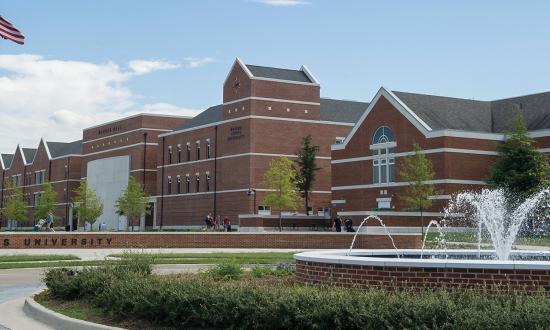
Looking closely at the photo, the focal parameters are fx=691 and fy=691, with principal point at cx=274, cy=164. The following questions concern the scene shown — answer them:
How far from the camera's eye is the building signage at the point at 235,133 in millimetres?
70125

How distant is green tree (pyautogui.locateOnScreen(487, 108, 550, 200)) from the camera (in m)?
51.2

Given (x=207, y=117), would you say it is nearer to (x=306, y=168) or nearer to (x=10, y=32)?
(x=306, y=168)

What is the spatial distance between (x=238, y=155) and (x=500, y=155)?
1051 inches

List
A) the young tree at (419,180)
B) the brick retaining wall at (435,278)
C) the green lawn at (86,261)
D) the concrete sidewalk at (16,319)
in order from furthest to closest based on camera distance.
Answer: the young tree at (419,180) < the green lawn at (86,261) < the concrete sidewalk at (16,319) < the brick retaining wall at (435,278)

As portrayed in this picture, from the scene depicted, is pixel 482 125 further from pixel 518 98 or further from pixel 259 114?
pixel 259 114

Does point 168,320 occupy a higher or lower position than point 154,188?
lower

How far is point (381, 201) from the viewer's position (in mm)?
59062

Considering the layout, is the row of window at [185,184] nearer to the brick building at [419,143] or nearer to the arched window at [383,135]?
the brick building at [419,143]

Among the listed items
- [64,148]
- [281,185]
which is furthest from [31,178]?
[281,185]

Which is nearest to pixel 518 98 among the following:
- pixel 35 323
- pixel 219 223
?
pixel 219 223

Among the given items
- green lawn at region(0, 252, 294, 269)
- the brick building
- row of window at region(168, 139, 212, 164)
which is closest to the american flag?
green lawn at region(0, 252, 294, 269)

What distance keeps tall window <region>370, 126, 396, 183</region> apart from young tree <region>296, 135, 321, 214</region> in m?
7.36

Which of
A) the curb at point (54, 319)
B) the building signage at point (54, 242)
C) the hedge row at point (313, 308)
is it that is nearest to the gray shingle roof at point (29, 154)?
the building signage at point (54, 242)

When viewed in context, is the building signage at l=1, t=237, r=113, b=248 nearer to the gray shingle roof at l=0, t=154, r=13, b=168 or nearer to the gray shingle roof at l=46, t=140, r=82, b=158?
the gray shingle roof at l=46, t=140, r=82, b=158
